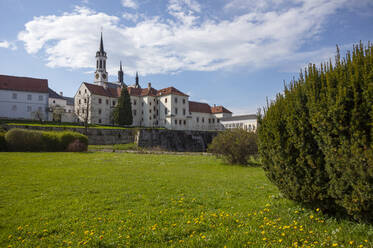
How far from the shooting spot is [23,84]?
5184cm

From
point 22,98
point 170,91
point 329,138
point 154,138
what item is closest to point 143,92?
point 170,91

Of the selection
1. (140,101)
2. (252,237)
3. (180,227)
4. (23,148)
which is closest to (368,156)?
(252,237)

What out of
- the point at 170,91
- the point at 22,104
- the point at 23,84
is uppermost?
the point at 170,91

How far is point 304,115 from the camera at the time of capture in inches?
185

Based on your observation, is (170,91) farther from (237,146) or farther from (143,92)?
(237,146)

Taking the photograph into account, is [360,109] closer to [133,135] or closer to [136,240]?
[136,240]

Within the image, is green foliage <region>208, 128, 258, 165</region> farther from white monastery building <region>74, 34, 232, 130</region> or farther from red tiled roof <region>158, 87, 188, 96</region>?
red tiled roof <region>158, 87, 188, 96</region>

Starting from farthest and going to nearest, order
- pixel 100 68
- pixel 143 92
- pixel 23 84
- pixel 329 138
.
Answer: pixel 100 68, pixel 143 92, pixel 23 84, pixel 329 138

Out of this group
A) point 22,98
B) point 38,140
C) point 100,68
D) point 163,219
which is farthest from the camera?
point 100,68

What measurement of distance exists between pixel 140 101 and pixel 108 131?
28.9 metres

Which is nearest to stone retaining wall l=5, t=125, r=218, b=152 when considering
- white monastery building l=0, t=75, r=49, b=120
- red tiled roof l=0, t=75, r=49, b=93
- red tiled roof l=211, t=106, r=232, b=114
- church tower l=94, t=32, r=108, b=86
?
white monastery building l=0, t=75, r=49, b=120

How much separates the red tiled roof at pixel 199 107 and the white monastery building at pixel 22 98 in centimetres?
3721

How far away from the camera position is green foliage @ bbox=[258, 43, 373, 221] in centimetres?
361

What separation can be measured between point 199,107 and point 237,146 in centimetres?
5544
